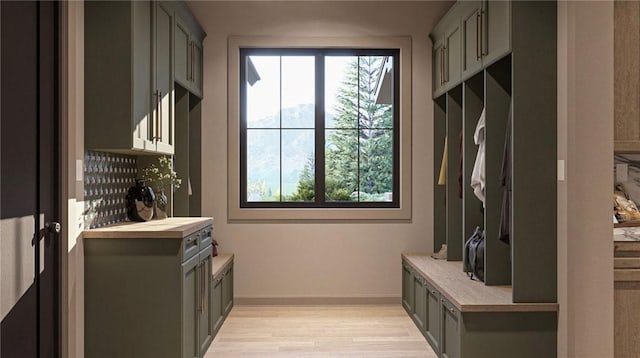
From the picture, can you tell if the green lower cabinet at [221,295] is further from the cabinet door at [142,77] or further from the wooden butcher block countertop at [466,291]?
the wooden butcher block countertop at [466,291]

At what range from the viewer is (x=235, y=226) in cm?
535

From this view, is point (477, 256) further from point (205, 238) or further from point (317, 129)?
point (317, 129)

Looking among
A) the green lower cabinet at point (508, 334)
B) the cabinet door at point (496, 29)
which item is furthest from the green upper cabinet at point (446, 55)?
the green lower cabinet at point (508, 334)

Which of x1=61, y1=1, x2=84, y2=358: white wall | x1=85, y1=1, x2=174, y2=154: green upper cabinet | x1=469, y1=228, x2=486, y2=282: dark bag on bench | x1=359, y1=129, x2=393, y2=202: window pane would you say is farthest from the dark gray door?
x1=359, y1=129, x2=393, y2=202: window pane

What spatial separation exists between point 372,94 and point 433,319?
92.9 inches

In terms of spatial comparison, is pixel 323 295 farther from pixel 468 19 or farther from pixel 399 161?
pixel 468 19

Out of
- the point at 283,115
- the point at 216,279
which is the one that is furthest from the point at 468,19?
the point at 216,279

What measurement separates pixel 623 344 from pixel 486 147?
140 cm

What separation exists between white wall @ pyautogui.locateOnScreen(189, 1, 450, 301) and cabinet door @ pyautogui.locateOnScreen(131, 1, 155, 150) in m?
1.75

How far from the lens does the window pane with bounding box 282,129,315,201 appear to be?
5461mm

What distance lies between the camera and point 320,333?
441cm

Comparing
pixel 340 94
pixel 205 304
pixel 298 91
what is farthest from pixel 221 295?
pixel 340 94

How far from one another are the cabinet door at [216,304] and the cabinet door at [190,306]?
2.00ft

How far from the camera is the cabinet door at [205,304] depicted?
3699mm
